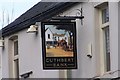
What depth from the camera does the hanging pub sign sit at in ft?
58.1

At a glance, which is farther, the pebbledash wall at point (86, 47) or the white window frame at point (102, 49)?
the white window frame at point (102, 49)

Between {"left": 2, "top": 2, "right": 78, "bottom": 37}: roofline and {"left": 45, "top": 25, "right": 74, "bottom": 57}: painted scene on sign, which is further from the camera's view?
{"left": 2, "top": 2, "right": 78, "bottom": 37}: roofline

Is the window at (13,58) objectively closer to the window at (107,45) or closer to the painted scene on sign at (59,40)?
the painted scene on sign at (59,40)

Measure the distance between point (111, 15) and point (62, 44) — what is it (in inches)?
93.1

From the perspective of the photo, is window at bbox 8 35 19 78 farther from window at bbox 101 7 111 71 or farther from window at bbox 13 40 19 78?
window at bbox 101 7 111 71

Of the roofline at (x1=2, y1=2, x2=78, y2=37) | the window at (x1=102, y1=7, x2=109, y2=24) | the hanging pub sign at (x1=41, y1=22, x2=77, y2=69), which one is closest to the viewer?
the window at (x1=102, y1=7, x2=109, y2=24)

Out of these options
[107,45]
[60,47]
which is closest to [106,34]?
[107,45]

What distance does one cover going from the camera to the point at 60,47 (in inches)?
714

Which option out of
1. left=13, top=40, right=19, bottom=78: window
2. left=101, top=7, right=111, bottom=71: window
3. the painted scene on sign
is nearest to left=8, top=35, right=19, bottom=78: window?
left=13, top=40, right=19, bottom=78: window

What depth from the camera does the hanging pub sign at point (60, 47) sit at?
17.7m

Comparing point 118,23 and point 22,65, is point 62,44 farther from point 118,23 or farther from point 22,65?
point 22,65

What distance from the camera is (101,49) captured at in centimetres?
1745

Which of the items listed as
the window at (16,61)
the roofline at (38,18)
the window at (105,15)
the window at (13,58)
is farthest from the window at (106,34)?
the window at (13,58)

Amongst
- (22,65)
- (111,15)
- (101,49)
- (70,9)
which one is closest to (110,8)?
(111,15)
